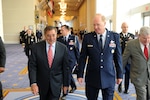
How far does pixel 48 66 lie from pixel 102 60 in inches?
26.7

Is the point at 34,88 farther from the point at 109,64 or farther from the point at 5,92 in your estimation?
the point at 5,92

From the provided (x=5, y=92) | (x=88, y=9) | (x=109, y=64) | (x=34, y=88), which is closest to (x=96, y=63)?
(x=109, y=64)

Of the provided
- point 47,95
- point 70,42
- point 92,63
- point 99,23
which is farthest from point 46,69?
point 70,42

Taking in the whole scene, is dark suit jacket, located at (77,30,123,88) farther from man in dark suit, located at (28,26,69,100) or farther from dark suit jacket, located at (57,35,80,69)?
dark suit jacket, located at (57,35,80,69)

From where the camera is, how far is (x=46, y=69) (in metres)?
2.93

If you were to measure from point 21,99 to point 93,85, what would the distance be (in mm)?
2468

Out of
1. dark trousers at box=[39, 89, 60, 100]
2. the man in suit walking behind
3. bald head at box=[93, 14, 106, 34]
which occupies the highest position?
bald head at box=[93, 14, 106, 34]

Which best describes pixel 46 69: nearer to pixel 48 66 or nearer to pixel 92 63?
pixel 48 66

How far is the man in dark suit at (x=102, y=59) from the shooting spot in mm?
2836

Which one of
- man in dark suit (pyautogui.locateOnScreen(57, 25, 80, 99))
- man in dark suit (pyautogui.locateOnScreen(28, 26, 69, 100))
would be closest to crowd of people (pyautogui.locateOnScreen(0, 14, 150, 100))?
man in dark suit (pyautogui.locateOnScreen(28, 26, 69, 100))

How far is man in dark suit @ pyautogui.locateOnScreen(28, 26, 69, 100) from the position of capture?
2.90m

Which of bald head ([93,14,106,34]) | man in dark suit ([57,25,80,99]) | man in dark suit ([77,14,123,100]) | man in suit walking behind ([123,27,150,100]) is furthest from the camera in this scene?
man in dark suit ([57,25,80,99])

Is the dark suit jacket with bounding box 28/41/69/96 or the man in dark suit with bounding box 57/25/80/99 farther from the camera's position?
the man in dark suit with bounding box 57/25/80/99

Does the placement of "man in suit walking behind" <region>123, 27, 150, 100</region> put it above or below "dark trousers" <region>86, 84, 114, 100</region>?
above
